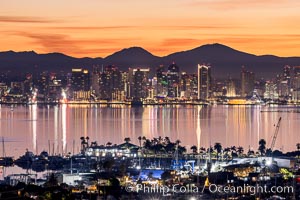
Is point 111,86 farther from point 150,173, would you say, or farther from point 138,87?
point 150,173

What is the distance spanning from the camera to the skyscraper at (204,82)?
7388 cm

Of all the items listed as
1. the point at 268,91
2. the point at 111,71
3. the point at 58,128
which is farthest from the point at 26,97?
the point at 58,128

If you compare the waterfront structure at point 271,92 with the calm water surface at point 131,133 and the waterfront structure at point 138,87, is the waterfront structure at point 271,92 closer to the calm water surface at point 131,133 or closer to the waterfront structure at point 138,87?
the waterfront structure at point 138,87

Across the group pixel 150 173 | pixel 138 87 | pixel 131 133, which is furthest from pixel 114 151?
pixel 138 87

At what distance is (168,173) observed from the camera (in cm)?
1417

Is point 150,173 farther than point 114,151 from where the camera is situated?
No

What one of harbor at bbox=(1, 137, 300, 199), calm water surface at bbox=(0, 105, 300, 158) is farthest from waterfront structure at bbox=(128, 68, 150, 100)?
harbor at bbox=(1, 137, 300, 199)

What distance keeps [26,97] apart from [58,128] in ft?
127

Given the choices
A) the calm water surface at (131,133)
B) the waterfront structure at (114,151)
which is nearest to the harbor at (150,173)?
the waterfront structure at (114,151)

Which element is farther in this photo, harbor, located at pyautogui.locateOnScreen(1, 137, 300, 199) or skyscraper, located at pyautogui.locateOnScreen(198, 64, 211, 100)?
skyscraper, located at pyautogui.locateOnScreen(198, 64, 211, 100)

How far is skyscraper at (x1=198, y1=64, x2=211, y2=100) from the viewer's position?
73875 mm

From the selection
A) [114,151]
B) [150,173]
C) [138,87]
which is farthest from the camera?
[138,87]

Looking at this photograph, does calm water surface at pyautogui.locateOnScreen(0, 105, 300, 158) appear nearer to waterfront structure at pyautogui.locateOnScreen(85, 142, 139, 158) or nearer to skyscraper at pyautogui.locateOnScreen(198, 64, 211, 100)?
waterfront structure at pyautogui.locateOnScreen(85, 142, 139, 158)

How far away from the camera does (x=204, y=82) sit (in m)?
75.0
